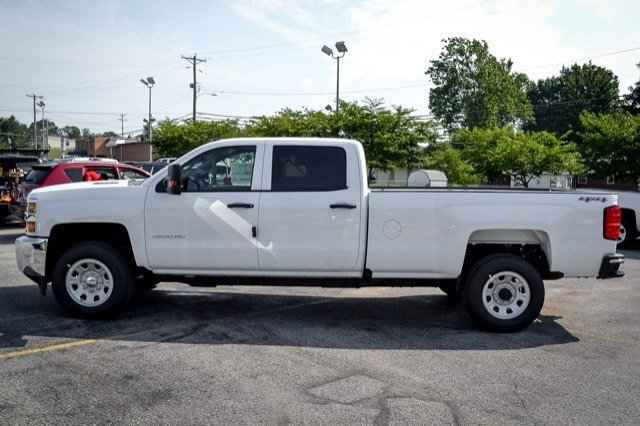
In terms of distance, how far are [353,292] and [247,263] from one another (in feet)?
8.43

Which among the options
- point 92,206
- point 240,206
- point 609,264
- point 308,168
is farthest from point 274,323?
point 609,264

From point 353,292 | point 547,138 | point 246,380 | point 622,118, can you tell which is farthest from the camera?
point 547,138

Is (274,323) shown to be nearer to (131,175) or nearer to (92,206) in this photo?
(92,206)

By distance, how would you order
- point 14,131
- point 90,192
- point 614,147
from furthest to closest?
point 14,131
point 614,147
point 90,192

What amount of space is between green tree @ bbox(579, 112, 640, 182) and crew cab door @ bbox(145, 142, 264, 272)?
1630 centimetres

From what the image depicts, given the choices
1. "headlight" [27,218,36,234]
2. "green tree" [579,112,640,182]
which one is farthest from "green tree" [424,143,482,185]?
"headlight" [27,218,36,234]

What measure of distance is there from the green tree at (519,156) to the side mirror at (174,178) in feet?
71.7

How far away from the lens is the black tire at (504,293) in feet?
21.2

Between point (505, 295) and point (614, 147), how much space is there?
49.7 feet

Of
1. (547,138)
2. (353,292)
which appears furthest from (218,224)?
(547,138)

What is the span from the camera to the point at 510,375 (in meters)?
5.17

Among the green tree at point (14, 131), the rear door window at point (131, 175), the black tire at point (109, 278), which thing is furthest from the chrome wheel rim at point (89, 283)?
the green tree at point (14, 131)

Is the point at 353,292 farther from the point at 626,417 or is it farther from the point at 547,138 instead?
the point at 547,138

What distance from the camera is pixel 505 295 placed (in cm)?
657
